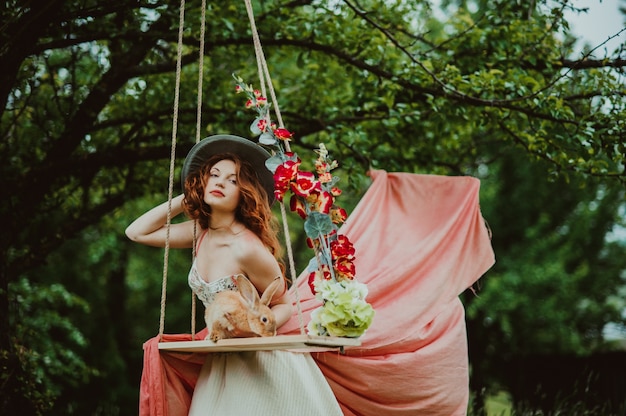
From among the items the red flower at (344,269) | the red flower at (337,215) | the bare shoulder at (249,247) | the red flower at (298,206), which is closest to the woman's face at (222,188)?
the bare shoulder at (249,247)

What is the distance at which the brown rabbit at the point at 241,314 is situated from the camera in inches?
105

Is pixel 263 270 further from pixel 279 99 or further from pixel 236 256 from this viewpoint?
pixel 279 99

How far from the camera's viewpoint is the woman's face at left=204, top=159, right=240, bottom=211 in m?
3.04

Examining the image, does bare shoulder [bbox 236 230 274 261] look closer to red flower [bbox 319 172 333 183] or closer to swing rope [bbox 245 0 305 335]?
swing rope [bbox 245 0 305 335]

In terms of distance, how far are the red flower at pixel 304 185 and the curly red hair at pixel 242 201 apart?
36cm

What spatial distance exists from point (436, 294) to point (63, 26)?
8.38 feet

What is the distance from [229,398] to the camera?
287cm

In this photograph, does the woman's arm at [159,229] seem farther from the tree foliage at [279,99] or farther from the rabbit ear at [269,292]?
the rabbit ear at [269,292]

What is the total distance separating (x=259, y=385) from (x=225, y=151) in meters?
1.03

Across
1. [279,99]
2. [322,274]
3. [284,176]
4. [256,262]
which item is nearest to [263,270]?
[256,262]

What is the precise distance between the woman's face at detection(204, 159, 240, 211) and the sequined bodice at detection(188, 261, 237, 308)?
0.31m

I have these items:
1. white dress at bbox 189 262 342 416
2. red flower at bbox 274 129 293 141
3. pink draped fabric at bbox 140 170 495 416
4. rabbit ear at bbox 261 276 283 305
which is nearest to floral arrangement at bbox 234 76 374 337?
red flower at bbox 274 129 293 141

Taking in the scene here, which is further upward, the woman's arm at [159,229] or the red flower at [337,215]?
the woman's arm at [159,229]

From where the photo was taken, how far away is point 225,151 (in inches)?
125
